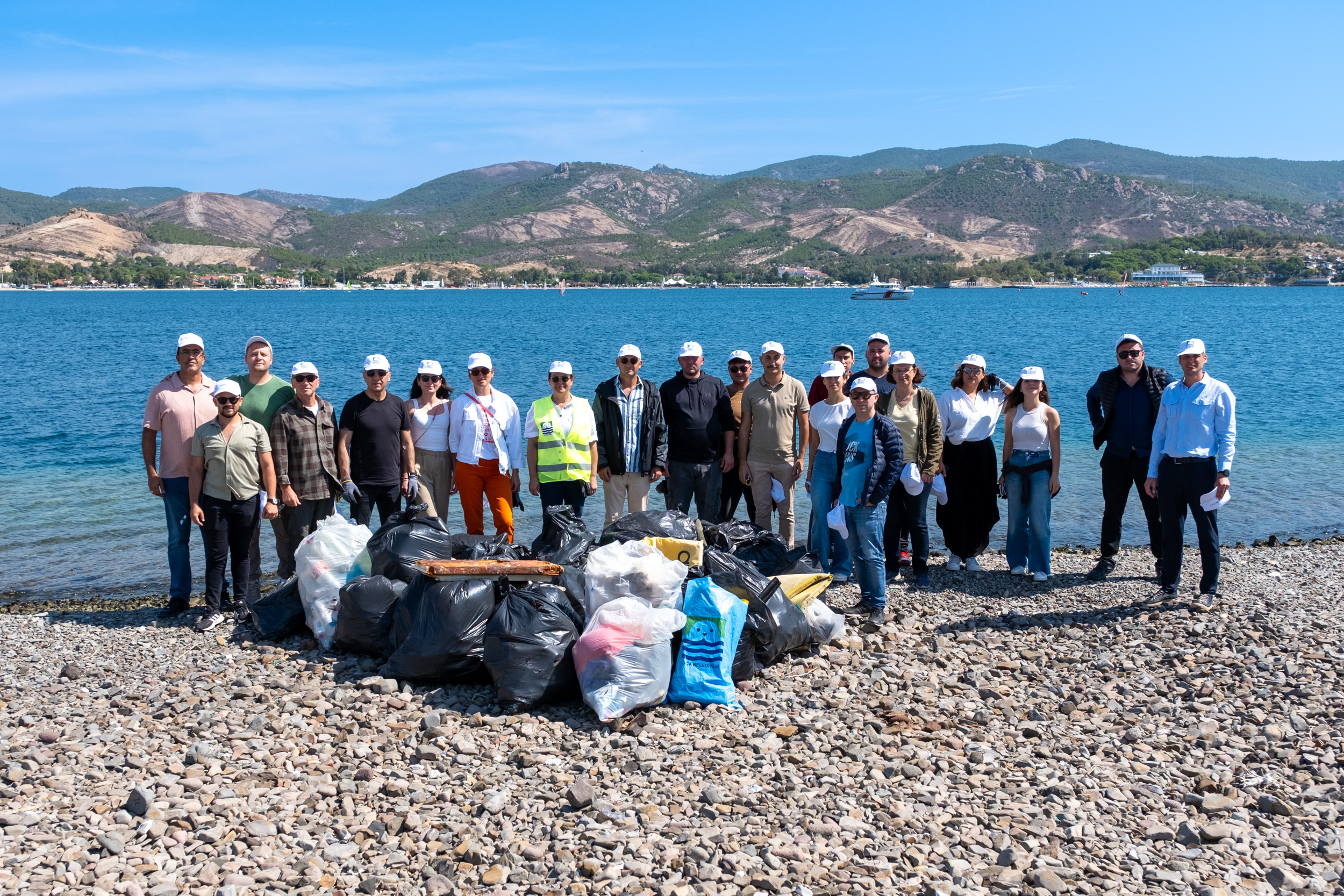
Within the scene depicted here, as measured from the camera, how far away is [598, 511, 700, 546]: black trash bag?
22.3ft

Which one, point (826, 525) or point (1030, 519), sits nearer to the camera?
point (1030, 519)

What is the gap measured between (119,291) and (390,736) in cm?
19402

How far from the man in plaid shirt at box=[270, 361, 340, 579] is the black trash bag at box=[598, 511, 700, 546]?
2.26m

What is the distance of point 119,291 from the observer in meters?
171

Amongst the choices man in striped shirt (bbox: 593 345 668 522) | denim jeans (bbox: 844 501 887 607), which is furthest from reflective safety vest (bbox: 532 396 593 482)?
denim jeans (bbox: 844 501 887 607)

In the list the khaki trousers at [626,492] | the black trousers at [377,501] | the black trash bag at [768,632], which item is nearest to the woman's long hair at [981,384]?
the khaki trousers at [626,492]

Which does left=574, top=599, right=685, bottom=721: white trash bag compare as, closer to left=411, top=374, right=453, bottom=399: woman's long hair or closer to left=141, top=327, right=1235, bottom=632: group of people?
left=141, top=327, right=1235, bottom=632: group of people

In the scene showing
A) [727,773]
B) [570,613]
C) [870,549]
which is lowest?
[727,773]

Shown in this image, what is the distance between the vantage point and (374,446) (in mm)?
7703

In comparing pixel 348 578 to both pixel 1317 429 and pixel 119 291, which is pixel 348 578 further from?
pixel 119 291

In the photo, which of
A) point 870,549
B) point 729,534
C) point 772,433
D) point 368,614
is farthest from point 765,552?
point 368,614

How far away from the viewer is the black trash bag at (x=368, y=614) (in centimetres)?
631

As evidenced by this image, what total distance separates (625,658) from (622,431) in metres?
3.13

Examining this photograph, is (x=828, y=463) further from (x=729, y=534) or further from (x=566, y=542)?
(x=566, y=542)
